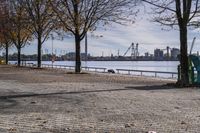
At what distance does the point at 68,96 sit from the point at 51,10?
909 inches

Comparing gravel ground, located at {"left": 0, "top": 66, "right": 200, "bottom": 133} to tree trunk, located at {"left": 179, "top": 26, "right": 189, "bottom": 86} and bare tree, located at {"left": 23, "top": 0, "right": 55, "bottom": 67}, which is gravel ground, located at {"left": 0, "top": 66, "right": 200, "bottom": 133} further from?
bare tree, located at {"left": 23, "top": 0, "right": 55, "bottom": 67}

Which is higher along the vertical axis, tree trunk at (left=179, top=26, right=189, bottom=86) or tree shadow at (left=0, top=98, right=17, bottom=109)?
tree trunk at (left=179, top=26, right=189, bottom=86)

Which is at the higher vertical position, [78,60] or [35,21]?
[35,21]

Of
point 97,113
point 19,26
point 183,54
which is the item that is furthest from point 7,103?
point 19,26

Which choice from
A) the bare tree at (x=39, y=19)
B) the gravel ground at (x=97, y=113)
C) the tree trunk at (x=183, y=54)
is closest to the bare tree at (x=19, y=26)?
the bare tree at (x=39, y=19)

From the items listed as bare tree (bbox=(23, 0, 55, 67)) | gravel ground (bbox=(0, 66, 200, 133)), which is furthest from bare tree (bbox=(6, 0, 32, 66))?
gravel ground (bbox=(0, 66, 200, 133))

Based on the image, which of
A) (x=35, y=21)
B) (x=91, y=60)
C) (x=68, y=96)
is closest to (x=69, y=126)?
(x=68, y=96)

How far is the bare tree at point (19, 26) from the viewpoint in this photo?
5084cm

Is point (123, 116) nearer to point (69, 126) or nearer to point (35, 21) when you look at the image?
point (69, 126)

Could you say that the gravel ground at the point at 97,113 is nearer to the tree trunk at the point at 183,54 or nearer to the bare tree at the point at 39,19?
the tree trunk at the point at 183,54

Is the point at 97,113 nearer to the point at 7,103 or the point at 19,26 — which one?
the point at 7,103

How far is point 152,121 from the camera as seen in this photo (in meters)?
10.8

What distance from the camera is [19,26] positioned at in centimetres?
5303

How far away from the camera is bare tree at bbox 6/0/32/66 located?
167ft
